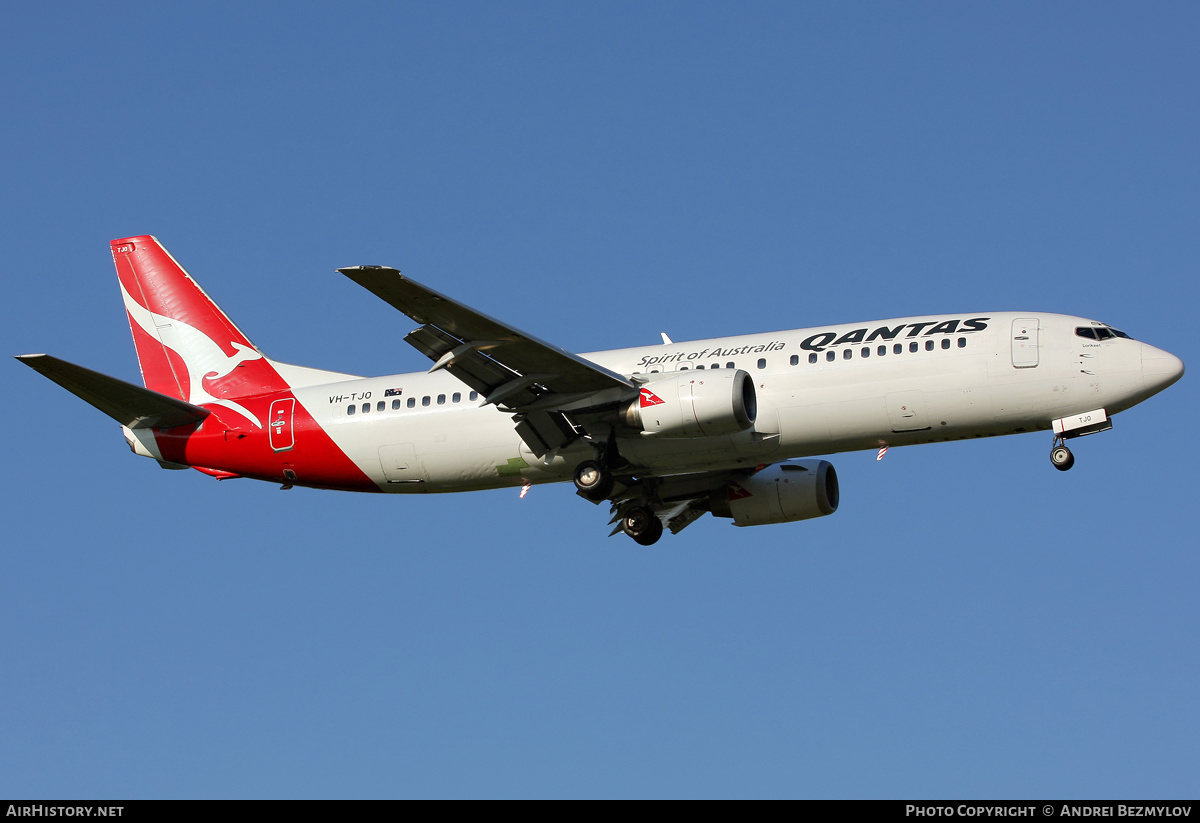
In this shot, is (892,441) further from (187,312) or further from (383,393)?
(187,312)

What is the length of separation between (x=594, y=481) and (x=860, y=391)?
6485mm

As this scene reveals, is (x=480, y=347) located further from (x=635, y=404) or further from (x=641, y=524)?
(x=641, y=524)

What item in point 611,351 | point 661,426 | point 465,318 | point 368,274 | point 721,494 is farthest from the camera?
point 721,494

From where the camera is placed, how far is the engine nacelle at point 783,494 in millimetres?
35562

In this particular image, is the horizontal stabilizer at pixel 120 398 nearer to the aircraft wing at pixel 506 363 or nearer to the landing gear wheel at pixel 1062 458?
the aircraft wing at pixel 506 363

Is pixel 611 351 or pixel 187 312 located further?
pixel 187 312

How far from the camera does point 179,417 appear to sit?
35.0 metres

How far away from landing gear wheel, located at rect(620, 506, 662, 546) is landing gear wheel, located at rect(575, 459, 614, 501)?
4.39 m

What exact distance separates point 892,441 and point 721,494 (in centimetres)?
687

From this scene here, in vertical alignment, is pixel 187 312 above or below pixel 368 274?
above

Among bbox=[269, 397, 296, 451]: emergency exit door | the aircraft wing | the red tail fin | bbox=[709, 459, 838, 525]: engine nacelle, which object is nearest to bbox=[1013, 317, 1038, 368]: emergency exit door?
bbox=[709, 459, 838, 525]: engine nacelle
